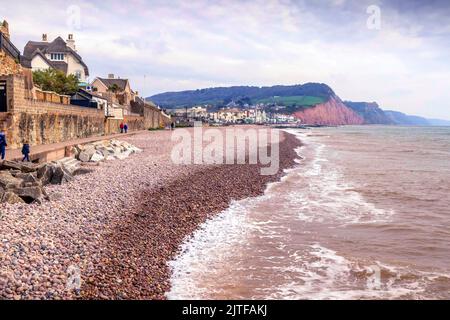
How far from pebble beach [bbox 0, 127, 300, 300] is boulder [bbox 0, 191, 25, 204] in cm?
38

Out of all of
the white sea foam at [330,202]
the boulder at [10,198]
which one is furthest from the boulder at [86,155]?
the white sea foam at [330,202]

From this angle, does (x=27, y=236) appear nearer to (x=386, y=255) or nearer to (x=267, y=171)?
(x=386, y=255)

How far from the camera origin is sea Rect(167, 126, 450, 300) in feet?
26.2

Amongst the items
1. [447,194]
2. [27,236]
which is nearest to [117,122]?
[447,194]

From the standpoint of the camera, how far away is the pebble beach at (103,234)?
6660 millimetres

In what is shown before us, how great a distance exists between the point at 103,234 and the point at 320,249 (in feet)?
18.2

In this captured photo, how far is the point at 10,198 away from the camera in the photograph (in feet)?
34.2

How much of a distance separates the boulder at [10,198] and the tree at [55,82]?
97.6ft

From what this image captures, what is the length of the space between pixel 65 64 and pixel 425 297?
57.0 meters

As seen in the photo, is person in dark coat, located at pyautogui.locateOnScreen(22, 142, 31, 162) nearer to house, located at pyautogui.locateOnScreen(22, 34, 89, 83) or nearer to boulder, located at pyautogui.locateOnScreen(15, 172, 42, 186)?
boulder, located at pyautogui.locateOnScreen(15, 172, 42, 186)

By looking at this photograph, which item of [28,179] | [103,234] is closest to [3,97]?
[28,179]
